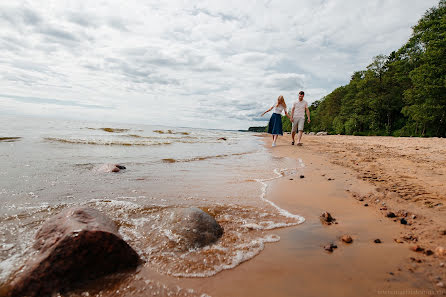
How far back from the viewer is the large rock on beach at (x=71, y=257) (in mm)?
1510

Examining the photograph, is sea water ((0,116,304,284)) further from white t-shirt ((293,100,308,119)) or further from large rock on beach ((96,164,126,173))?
white t-shirt ((293,100,308,119))

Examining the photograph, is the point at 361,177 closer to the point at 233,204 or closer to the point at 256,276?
the point at 233,204

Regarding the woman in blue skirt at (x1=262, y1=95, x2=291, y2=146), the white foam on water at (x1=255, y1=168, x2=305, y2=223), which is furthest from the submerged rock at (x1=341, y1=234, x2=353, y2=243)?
the woman in blue skirt at (x1=262, y1=95, x2=291, y2=146)

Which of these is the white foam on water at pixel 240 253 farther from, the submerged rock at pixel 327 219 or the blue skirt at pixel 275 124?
the blue skirt at pixel 275 124

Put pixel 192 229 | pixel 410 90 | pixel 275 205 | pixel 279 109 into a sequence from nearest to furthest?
pixel 192 229, pixel 275 205, pixel 279 109, pixel 410 90

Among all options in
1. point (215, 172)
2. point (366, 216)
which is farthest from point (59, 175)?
point (366, 216)

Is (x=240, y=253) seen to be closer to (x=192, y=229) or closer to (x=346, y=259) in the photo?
(x=192, y=229)

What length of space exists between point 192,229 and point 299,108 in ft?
32.7

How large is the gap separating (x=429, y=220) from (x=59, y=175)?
641 centimetres

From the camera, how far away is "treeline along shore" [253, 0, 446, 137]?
66.8 feet

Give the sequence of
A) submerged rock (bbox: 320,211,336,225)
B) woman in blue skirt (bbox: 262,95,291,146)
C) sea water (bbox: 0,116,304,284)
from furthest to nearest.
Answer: woman in blue skirt (bbox: 262,95,291,146) → submerged rock (bbox: 320,211,336,225) → sea water (bbox: 0,116,304,284)

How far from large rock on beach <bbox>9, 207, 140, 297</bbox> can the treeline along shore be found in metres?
27.6

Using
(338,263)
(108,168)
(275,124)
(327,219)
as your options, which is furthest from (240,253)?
(275,124)

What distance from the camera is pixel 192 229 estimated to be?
229 cm
